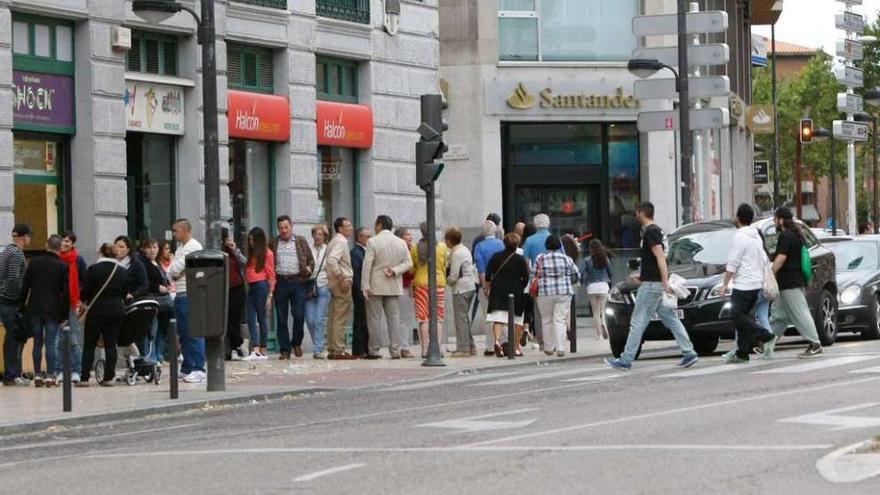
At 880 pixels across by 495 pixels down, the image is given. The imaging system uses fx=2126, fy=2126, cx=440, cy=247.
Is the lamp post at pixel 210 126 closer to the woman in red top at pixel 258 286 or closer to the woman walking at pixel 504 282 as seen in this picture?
the woman in red top at pixel 258 286

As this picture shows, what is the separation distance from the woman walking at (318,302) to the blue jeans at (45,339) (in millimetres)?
5415

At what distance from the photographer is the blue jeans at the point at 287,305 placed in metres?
28.1

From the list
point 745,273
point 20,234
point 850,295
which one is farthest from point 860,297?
point 20,234

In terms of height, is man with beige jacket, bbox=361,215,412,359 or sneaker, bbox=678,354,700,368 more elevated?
man with beige jacket, bbox=361,215,412,359

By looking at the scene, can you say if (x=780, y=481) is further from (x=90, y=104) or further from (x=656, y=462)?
(x=90, y=104)

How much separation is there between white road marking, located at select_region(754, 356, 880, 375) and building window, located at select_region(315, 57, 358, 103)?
37.1 feet

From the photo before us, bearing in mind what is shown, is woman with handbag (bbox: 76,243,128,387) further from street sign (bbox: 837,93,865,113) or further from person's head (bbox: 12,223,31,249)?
street sign (bbox: 837,93,865,113)

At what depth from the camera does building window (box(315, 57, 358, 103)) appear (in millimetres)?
32062

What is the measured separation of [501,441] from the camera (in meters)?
14.0

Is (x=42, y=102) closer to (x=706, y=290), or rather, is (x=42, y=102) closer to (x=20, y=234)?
(x=20, y=234)

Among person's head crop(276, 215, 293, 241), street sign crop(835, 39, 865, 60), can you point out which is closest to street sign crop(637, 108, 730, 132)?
person's head crop(276, 215, 293, 241)

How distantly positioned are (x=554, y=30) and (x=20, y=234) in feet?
68.5

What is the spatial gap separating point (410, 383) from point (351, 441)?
8.51 meters

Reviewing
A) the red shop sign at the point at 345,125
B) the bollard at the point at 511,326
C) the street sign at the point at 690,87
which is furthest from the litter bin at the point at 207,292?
the street sign at the point at 690,87
